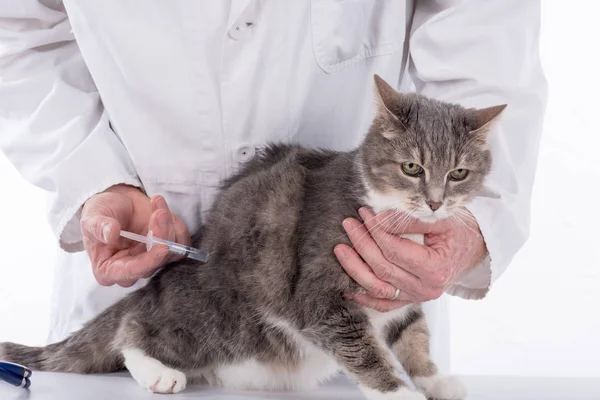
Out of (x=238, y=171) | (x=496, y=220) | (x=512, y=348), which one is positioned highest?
(x=238, y=171)

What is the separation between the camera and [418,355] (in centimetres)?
215

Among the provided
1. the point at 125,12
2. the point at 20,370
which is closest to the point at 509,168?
the point at 125,12

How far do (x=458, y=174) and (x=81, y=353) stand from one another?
3.83ft

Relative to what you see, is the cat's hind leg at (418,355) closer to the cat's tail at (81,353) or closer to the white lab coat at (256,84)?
the white lab coat at (256,84)

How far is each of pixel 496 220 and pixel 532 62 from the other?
21.0 inches

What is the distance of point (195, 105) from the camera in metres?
2.24

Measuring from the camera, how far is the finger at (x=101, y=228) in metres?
1.98

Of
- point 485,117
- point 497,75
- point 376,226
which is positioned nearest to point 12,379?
point 376,226

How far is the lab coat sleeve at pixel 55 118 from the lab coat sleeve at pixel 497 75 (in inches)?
38.9

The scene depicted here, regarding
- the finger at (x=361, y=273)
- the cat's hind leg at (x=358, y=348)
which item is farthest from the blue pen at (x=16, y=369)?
the finger at (x=361, y=273)

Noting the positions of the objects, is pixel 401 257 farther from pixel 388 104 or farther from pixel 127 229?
pixel 127 229

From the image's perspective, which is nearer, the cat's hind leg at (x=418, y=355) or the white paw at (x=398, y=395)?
the white paw at (x=398, y=395)

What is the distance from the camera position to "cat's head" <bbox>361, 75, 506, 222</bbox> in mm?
2018

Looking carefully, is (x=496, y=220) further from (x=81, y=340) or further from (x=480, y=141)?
(x=81, y=340)
